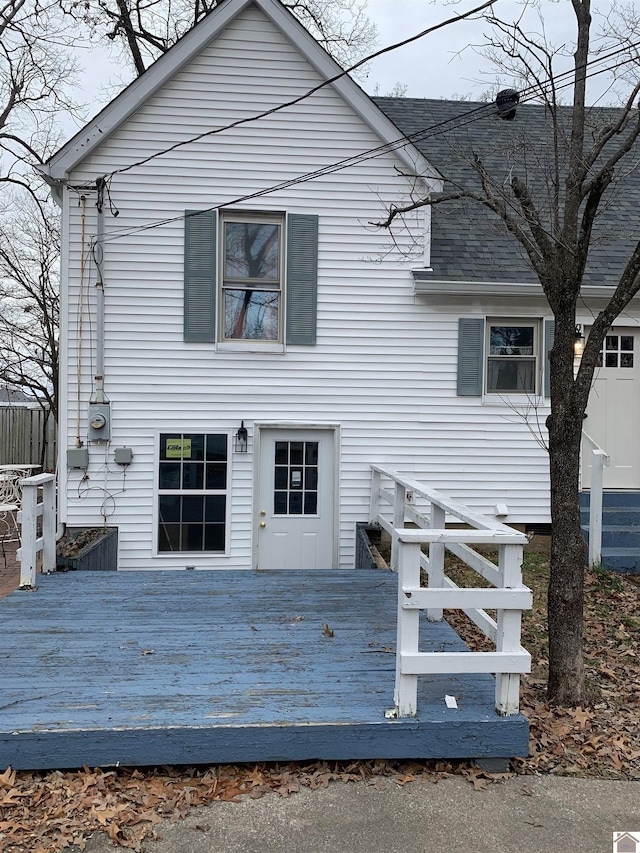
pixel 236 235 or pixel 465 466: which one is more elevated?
pixel 236 235

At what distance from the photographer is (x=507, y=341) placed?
8.80 metres

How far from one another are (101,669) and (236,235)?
584 cm

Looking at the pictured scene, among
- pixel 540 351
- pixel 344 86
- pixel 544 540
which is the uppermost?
pixel 344 86

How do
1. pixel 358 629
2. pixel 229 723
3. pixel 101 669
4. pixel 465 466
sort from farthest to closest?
pixel 465 466, pixel 358 629, pixel 101 669, pixel 229 723

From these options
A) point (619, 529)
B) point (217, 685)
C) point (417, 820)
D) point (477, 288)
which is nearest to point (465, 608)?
point (417, 820)

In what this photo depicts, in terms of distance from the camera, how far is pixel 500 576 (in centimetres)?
368

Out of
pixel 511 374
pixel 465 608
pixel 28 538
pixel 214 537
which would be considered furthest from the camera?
pixel 511 374

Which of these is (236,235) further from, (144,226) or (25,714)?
(25,714)

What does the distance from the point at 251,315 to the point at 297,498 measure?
8.18 ft

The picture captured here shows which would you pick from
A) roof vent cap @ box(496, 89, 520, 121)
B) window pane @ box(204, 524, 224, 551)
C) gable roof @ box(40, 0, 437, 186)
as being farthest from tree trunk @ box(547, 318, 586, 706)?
gable roof @ box(40, 0, 437, 186)

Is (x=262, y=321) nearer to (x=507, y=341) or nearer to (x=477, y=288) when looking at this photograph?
(x=477, y=288)

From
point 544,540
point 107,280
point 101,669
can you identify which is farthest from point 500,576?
point 107,280

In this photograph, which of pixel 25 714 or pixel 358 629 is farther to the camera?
pixel 358 629

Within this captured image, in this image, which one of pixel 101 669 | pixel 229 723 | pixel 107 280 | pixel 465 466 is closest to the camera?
pixel 229 723
